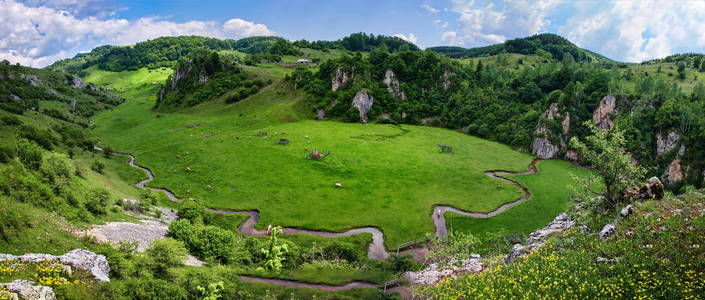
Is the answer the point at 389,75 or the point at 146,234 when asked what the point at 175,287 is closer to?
the point at 146,234

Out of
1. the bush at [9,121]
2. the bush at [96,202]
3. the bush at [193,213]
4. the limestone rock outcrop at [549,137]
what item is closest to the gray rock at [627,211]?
the bush at [193,213]

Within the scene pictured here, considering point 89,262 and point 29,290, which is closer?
point 29,290

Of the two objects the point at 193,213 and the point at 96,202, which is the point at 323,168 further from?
the point at 96,202

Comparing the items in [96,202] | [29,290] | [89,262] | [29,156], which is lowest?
[96,202]

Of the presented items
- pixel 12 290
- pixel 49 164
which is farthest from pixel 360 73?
pixel 12 290

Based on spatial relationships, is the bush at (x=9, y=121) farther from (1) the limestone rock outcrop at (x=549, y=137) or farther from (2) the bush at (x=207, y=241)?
(1) the limestone rock outcrop at (x=549, y=137)

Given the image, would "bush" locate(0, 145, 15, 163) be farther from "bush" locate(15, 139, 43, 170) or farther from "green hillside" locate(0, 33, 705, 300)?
"bush" locate(15, 139, 43, 170)

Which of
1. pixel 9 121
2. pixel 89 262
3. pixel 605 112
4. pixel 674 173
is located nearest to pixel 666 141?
A: pixel 674 173

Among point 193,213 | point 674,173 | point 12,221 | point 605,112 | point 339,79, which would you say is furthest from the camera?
point 339,79
